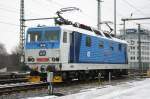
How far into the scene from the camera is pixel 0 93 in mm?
16641

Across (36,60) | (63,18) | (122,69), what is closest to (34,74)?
(36,60)

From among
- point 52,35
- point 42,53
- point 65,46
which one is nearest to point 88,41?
point 65,46

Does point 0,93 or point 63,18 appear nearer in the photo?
point 0,93

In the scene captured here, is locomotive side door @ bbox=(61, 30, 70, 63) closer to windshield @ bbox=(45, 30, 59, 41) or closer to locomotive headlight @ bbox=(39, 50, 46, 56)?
windshield @ bbox=(45, 30, 59, 41)

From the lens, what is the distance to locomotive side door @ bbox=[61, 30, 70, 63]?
2100 cm

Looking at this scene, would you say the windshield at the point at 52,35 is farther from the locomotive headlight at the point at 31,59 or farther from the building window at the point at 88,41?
the building window at the point at 88,41

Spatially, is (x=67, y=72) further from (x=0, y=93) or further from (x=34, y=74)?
(x=0, y=93)

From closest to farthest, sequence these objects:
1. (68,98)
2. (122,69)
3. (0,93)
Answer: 1. (68,98)
2. (0,93)
3. (122,69)

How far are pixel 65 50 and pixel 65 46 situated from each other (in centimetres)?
23

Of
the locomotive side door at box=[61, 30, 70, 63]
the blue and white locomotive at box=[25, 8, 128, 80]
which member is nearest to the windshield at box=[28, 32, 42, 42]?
the blue and white locomotive at box=[25, 8, 128, 80]

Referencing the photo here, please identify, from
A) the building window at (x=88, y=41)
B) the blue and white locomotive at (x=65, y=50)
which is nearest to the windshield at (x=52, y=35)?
the blue and white locomotive at (x=65, y=50)

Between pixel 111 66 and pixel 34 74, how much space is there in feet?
30.4

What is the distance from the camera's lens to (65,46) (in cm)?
2134

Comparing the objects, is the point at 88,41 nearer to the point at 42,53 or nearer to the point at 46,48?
the point at 46,48
